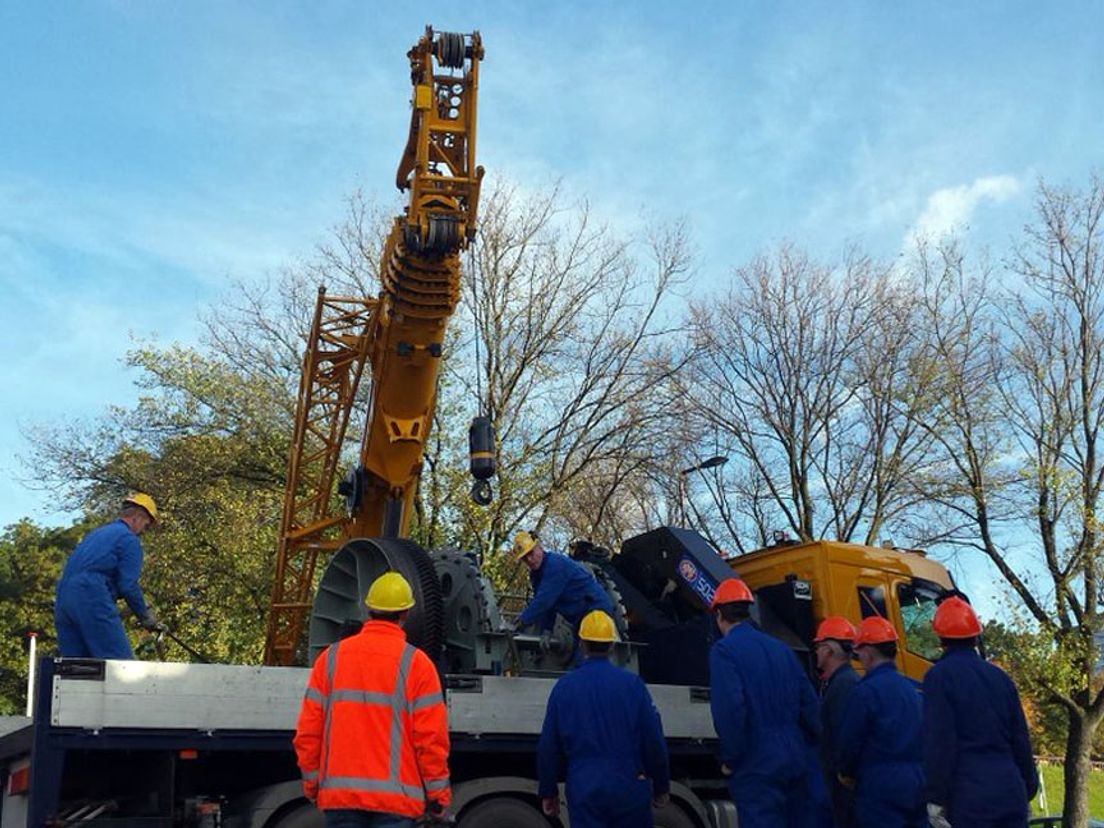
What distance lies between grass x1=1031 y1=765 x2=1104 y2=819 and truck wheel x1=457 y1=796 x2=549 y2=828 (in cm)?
2960

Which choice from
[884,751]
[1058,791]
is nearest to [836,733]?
[884,751]

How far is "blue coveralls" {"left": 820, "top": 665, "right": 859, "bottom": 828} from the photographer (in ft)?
22.6

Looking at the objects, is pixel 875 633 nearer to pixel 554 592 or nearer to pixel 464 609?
pixel 554 592

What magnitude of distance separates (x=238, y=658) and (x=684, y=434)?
961 centimetres

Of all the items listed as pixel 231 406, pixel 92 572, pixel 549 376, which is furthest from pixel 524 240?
pixel 92 572

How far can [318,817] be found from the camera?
6.85 metres

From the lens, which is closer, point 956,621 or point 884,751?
point 956,621

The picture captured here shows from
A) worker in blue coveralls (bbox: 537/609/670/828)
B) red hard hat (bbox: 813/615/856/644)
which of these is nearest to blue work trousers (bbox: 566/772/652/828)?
worker in blue coveralls (bbox: 537/609/670/828)

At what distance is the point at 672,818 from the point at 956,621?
2.81 metres

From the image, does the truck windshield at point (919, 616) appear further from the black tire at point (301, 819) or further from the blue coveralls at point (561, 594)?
the black tire at point (301, 819)

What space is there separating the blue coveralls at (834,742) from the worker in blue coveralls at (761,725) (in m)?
0.72

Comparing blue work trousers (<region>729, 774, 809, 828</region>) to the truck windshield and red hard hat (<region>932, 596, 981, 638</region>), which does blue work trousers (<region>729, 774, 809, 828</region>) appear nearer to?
red hard hat (<region>932, 596, 981, 638</region>)

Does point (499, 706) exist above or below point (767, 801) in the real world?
above

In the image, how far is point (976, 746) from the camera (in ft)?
18.9
